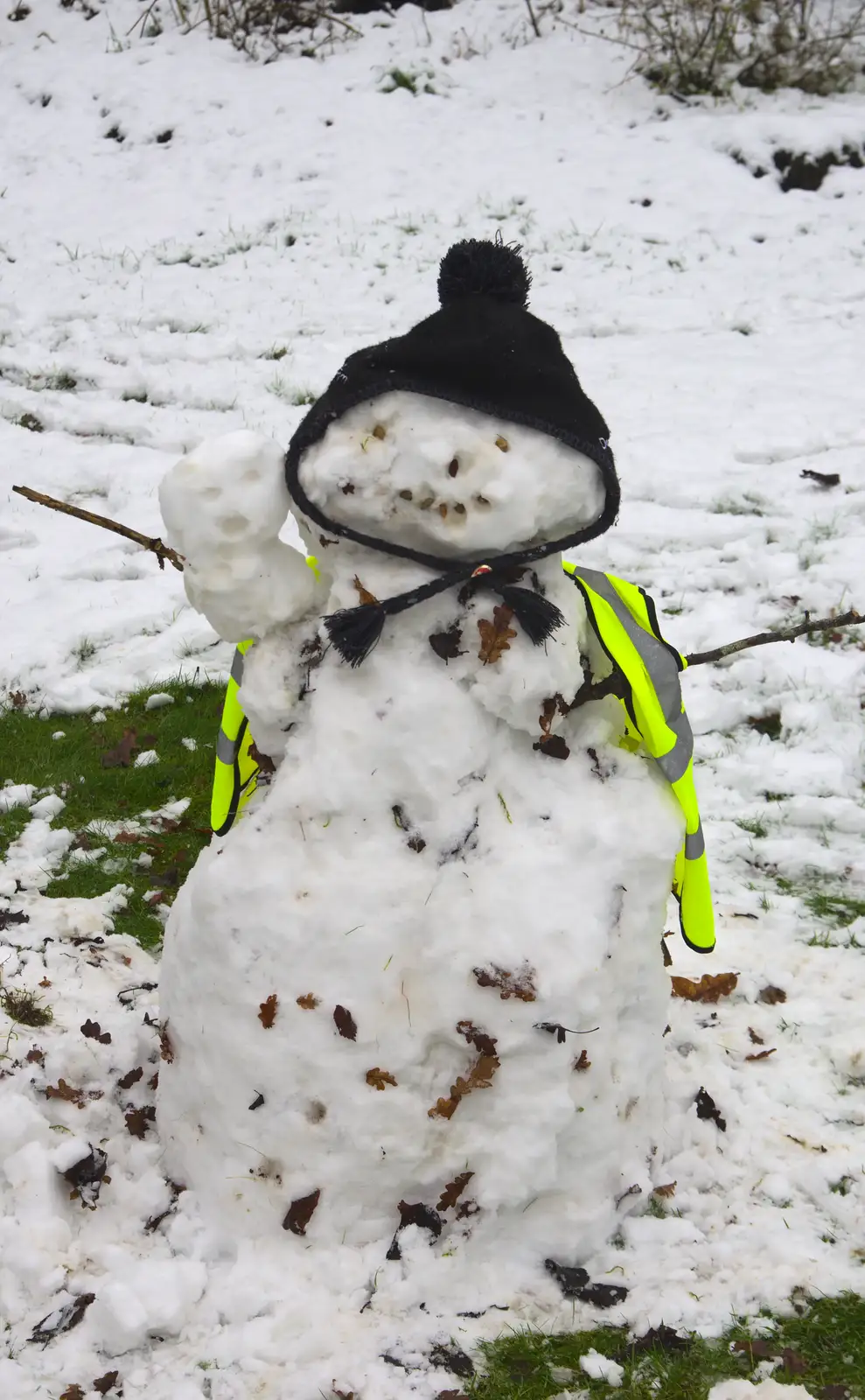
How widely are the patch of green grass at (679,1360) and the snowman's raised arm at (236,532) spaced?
5.23 ft

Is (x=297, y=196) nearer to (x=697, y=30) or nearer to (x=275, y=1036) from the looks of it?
(x=697, y=30)

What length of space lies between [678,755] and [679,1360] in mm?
1251

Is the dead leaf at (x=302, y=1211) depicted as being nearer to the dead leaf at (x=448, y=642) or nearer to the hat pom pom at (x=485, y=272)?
the dead leaf at (x=448, y=642)

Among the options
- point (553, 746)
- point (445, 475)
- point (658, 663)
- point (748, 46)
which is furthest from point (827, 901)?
point (748, 46)

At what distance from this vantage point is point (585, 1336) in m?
2.28

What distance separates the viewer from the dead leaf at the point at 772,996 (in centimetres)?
335

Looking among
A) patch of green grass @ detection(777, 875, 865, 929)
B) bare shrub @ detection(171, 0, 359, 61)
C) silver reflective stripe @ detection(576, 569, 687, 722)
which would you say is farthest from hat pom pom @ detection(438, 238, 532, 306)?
bare shrub @ detection(171, 0, 359, 61)

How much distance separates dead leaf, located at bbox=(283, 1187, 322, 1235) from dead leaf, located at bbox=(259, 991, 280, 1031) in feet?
1.24

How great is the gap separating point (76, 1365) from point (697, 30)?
12.5m

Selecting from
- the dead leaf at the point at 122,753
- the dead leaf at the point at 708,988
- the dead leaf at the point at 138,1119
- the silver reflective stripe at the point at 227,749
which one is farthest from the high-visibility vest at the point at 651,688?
the dead leaf at the point at 122,753

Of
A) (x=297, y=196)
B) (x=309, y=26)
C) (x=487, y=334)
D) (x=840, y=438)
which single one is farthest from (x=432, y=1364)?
(x=309, y=26)

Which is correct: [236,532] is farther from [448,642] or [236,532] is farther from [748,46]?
[748,46]

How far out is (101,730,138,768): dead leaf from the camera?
4473 millimetres

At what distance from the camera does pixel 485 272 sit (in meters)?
2.19
